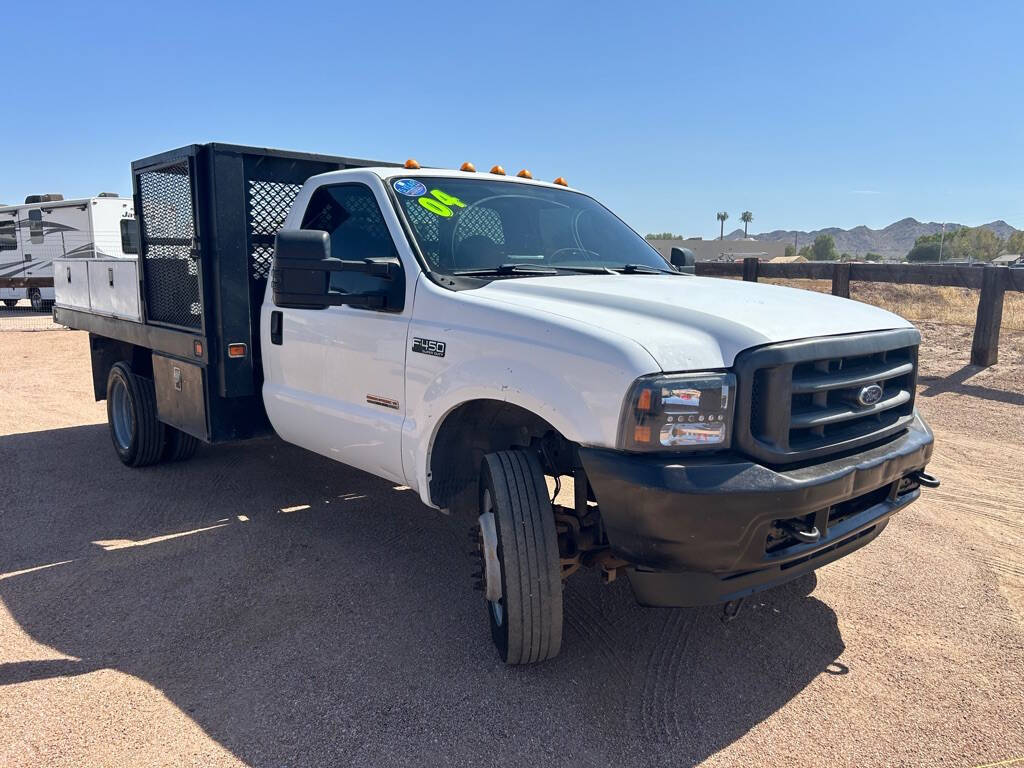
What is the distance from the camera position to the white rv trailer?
19.6 meters

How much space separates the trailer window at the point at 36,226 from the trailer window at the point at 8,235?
110cm

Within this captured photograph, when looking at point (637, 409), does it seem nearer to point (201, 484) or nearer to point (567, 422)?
point (567, 422)

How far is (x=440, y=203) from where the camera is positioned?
13.4ft

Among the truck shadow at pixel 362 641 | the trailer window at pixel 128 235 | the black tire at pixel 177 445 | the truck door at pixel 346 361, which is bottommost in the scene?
the truck shadow at pixel 362 641

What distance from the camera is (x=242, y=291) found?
4719 mm

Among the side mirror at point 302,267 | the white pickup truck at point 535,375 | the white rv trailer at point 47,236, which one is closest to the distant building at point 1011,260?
the white rv trailer at point 47,236

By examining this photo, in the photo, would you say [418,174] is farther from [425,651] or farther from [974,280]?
[974,280]

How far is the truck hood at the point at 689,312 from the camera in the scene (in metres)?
2.80

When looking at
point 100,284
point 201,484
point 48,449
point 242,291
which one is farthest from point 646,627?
point 48,449

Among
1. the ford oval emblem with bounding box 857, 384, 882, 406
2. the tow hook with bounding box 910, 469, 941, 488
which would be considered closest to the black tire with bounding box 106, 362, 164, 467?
the ford oval emblem with bounding box 857, 384, 882, 406

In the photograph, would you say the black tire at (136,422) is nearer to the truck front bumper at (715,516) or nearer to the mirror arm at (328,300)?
the mirror arm at (328,300)

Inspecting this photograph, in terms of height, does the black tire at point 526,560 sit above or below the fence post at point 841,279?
below

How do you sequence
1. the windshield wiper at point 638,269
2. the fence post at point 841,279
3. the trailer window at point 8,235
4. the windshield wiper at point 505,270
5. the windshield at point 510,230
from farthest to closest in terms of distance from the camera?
1. the trailer window at point 8,235
2. the fence post at point 841,279
3. the windshield wiper at point 638,269
4. the windshield at point 510,230
5. the windshield wiper at point 505,270

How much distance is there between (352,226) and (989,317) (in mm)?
8131
